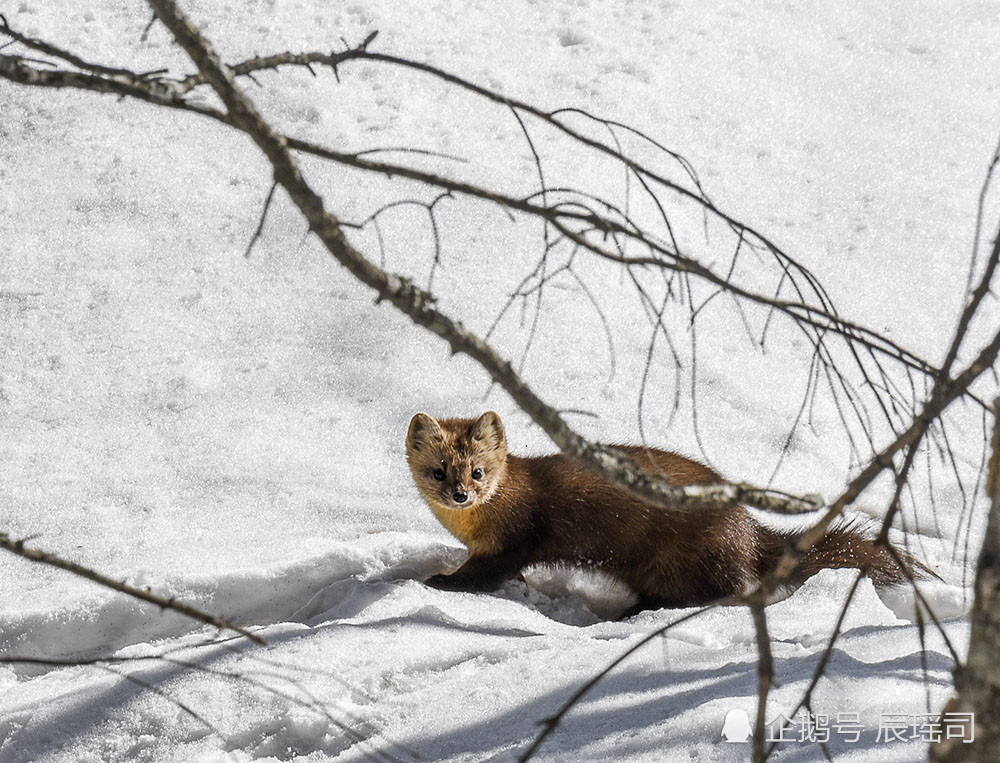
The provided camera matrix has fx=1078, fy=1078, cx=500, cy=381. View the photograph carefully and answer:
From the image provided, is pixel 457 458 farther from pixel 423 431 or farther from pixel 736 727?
pixel 736 727

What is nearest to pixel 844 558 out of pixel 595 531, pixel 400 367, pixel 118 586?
pixel 595 531

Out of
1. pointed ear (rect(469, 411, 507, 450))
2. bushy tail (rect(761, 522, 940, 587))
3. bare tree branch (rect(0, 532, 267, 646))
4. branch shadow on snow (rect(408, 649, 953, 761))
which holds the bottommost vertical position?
branch shadow on snow (rect(408, 649, 953, 761))

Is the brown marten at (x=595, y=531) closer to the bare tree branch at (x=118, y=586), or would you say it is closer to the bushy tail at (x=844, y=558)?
the bushy tail at (x=844, y=558)

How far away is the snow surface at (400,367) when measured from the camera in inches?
112

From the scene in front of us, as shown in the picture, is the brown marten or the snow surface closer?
the snow surface

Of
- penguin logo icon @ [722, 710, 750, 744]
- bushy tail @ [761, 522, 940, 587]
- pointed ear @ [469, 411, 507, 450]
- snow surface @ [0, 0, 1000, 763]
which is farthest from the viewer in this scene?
pointed ear @ [469, 411, 507, 450]

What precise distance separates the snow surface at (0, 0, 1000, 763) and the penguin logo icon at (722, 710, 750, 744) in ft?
0.10

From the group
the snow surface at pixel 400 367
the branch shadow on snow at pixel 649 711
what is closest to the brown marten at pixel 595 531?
the snow surface at pixel 400 367

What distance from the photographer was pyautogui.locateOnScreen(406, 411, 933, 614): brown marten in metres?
3.98

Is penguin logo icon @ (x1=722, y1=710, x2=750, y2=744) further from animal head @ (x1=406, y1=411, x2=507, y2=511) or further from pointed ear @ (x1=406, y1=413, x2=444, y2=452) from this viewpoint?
pointed ear @ (x1=406, y1=413, x2=444, y2=452)

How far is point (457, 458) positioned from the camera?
4.01 meters

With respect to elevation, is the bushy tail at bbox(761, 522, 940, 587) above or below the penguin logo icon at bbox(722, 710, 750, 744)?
above

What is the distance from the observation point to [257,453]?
15.0 feet

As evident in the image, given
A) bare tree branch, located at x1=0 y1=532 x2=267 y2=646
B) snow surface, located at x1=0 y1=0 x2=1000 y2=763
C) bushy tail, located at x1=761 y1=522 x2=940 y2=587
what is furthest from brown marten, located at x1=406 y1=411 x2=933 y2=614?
bare tree branch, located at x1=0 y1=532 x2=267 y2=646
